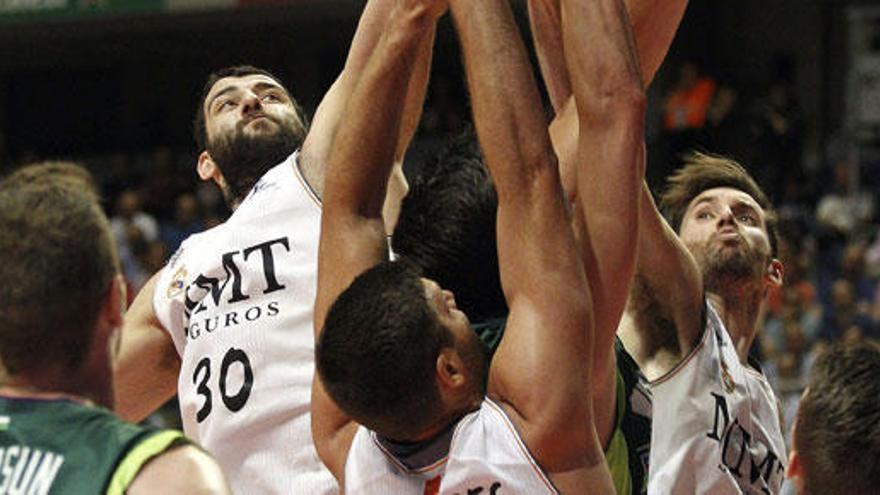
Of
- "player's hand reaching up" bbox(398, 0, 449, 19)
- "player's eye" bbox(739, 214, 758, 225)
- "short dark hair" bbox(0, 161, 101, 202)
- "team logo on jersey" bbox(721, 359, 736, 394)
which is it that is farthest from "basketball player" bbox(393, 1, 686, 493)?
"player's eye" bbox(739, 214, 758, 225)

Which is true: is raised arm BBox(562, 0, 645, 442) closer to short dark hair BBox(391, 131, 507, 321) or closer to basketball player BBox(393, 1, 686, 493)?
basketball player BBox(393, 1, 686, 493)

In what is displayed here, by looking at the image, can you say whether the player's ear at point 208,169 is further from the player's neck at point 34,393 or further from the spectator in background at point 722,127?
the spectator in background at point 722,127

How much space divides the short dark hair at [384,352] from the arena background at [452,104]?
8848 mm

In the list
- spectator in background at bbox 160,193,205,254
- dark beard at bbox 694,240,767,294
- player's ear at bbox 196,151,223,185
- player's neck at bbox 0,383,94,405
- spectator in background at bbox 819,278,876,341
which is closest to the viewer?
player's neck at bbox 0,383,94,405

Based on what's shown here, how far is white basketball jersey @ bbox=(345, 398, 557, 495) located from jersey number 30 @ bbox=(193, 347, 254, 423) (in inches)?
52.8

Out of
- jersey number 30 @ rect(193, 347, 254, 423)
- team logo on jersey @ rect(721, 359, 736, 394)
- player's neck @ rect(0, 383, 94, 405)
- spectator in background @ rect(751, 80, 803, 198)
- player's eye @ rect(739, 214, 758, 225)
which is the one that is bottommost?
spectator in background @ rect(751, 80, 803, 198)

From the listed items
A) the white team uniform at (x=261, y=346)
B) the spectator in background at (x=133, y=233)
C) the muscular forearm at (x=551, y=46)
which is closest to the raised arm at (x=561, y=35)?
the muscular forearm at (x=551, y=46)

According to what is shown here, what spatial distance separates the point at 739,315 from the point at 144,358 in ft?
6.08

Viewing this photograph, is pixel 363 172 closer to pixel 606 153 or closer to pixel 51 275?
pixel 606 153

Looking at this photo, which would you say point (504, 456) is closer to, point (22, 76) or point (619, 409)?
point (619, 409)

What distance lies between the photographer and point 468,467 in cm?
318

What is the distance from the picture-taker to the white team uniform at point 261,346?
15.3ft

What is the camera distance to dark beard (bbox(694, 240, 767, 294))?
5.07m

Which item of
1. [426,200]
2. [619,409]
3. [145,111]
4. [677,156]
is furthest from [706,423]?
[145,111]
